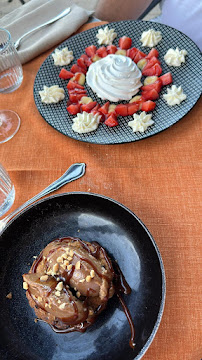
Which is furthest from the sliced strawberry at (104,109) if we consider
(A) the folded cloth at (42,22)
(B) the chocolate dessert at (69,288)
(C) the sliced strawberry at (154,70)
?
(B) the chocolate dessert at (69,288)

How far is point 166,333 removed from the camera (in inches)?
33.9

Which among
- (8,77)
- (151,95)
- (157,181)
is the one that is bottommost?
(157,181)

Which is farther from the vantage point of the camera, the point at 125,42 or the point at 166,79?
the point at 125,42

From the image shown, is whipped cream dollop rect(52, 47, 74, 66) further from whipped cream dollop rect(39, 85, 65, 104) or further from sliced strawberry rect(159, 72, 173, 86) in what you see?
sliced strawberry rect(159, 72, 173, 86)

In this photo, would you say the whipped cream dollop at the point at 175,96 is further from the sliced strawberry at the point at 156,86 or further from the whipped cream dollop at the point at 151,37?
the whipped cream dollop at the point at 151,37

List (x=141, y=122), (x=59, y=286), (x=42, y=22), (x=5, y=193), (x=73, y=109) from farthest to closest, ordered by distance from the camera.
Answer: (x=42, y=22) → (x=73, y=109) → (x=141, y=122) → (x=5, y=193) → (x=59, y=286)

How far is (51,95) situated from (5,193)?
45 cm

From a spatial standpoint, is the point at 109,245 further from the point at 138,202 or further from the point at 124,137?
the point at 124,137

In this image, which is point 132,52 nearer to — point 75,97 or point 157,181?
point 75,97

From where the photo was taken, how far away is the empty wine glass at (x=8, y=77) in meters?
1.30

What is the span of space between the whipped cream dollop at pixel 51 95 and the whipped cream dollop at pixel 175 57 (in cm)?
44

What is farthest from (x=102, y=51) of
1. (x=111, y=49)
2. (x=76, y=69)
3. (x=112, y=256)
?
(x=112, y=256)

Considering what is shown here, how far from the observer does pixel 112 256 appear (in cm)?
93

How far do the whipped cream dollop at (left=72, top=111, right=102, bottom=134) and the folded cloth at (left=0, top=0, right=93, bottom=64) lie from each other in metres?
0.47
